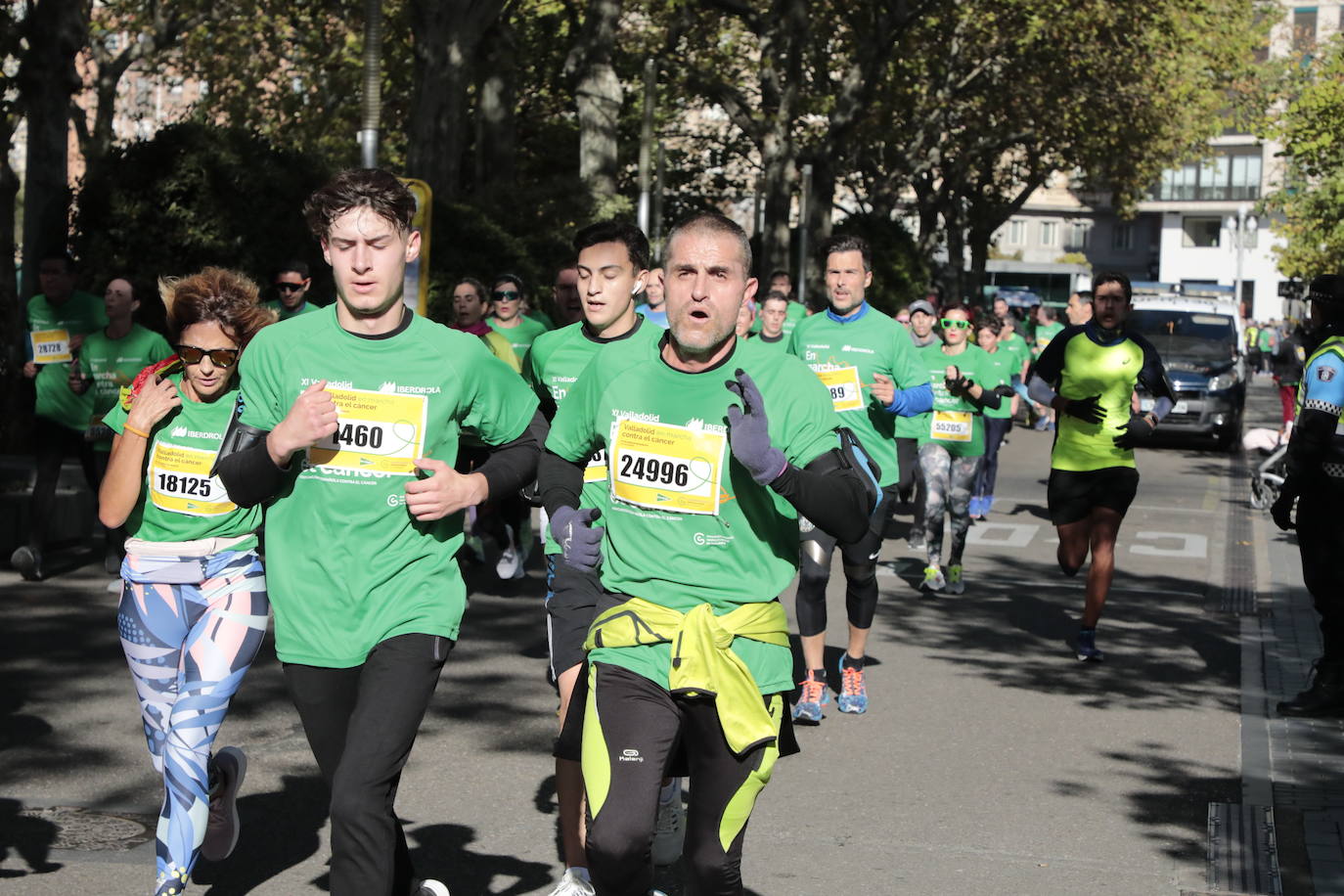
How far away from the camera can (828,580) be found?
26.9ft

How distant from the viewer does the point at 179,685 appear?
16.6 ft

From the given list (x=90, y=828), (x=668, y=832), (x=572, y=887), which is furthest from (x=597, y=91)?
(x=572, y=887)

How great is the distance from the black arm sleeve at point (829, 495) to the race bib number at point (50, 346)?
8.29 metres

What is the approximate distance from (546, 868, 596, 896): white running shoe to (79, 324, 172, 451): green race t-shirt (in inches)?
265

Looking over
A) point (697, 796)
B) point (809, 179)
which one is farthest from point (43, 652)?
point (809, 179)

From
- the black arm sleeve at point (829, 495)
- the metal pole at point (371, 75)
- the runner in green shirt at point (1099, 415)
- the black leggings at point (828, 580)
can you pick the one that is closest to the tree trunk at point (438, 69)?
the metal pole at point (371, 75)

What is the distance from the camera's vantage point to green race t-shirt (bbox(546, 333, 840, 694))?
4.24 meters

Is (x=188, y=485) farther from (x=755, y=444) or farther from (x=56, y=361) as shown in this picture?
(x=56, y=361)

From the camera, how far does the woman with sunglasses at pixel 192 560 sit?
16.6 ft

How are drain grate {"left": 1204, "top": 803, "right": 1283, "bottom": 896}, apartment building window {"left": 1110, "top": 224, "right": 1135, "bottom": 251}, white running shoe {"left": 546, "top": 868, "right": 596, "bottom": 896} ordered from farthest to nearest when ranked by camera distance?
1. apartment building window {"left": 1110, "top": 224, "right": 1135, "bottom": 251}
2. drain grate {"left": 1204, "top": 803, "right": 1283, "bottom": 896}
3. white running shoe {"left": 546, "top": 868, "right": 596, "bottom": 896}

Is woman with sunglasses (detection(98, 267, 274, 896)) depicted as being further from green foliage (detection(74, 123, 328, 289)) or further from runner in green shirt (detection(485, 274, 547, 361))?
green foliage (detection(74, 123, 328, 289))

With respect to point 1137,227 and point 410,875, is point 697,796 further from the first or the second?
point 1137,227

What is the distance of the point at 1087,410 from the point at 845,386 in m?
1.69

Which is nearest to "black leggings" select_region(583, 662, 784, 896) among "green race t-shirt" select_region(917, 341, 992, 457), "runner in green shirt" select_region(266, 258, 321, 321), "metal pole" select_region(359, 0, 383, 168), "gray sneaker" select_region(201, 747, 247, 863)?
"gray sneaker" select_region(201, 747, 247, 863)
